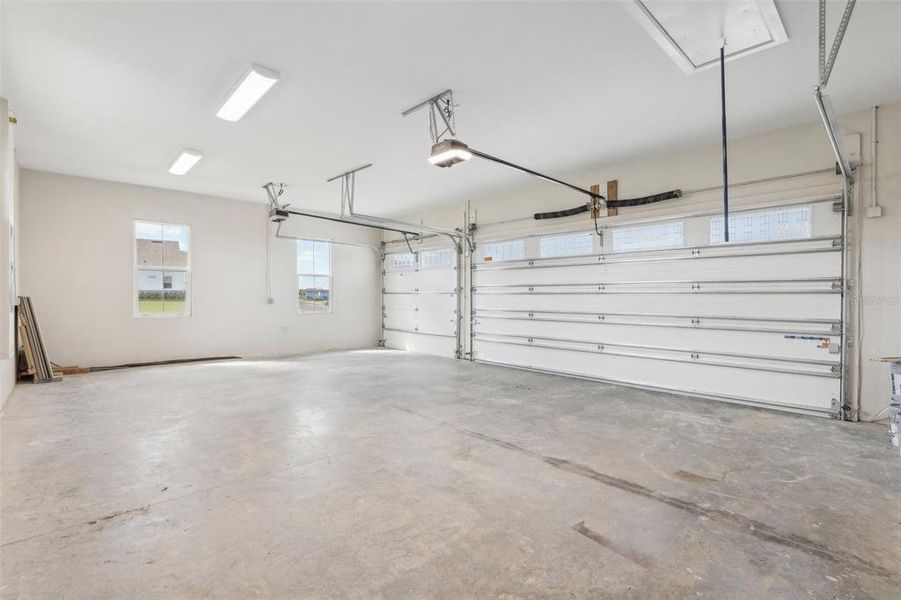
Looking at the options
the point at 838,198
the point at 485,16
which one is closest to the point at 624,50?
the point at 485,16

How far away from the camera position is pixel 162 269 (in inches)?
287

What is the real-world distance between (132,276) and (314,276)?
323 centimetres

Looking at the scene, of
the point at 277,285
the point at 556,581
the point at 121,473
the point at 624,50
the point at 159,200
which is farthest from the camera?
the point at 277,285

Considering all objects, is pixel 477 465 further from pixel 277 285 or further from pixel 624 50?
pixel 277 285

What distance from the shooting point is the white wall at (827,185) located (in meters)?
3.99

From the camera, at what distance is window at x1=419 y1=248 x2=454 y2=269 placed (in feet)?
28.2

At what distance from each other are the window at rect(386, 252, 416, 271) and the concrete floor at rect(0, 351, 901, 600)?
5.32m

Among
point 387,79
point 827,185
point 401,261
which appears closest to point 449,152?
point 387,79

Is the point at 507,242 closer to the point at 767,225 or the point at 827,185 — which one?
the point at 767,225

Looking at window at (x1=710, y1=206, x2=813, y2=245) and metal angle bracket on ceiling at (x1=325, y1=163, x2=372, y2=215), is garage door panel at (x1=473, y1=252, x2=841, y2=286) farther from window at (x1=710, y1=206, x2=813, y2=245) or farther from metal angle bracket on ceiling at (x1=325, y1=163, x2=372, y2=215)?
metal angle bracket on ceiling at (x1=325, y1=163, x2=372, y2=215)

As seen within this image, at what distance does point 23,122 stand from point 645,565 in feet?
22.3

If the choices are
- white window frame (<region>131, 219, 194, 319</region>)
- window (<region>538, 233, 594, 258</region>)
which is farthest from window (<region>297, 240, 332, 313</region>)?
window (<region>538, 233, 594, 258</region>)

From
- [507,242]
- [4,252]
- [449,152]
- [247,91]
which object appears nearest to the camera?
[247,91]

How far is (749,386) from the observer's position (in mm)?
4770
